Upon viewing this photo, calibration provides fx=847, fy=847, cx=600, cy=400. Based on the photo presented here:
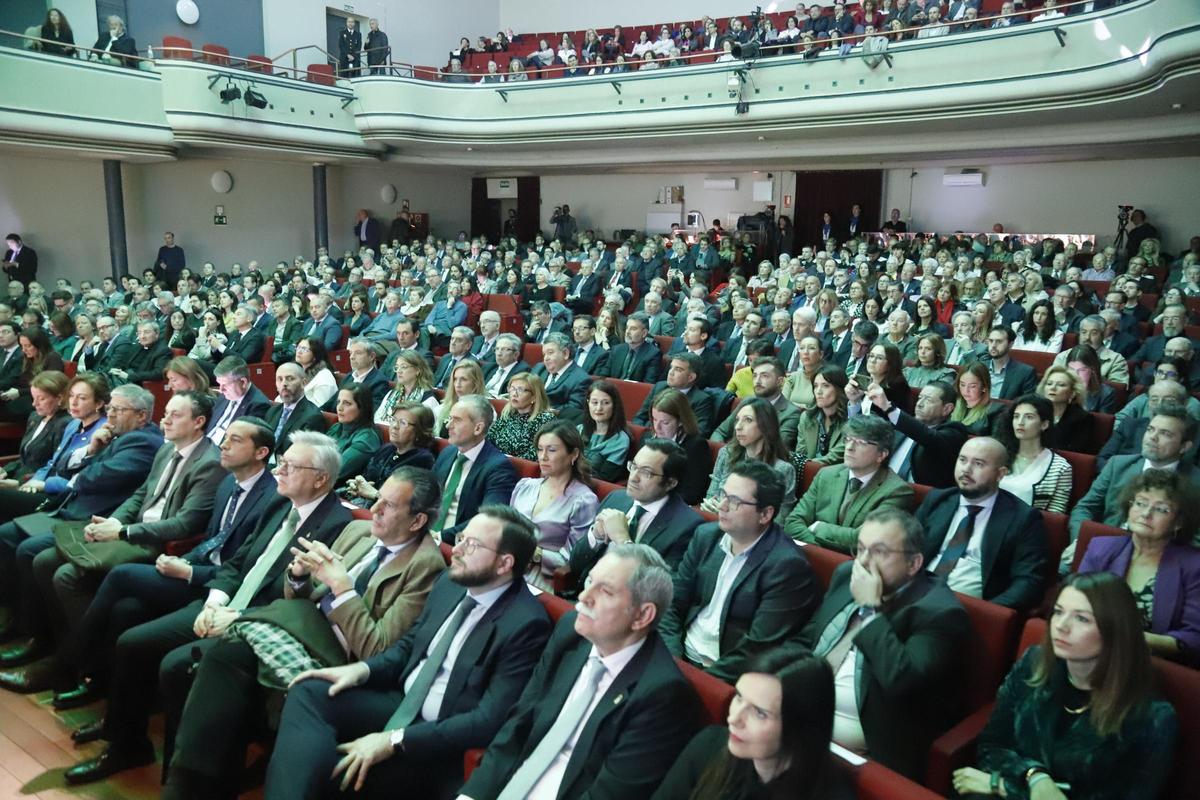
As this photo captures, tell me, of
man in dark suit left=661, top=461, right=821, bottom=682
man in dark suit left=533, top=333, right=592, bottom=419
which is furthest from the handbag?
man in dark suit left=533, top=333, right=592, bottom=419

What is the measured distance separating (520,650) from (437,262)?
1040 centimetres

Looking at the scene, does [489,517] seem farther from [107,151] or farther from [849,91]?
[107,151]

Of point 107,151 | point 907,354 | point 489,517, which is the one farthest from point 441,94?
point 489,517

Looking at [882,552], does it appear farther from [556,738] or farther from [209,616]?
[209,616]

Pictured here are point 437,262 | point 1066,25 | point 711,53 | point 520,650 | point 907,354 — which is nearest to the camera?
point 520,650

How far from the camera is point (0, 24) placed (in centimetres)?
966

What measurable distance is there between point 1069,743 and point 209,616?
6.97 feet

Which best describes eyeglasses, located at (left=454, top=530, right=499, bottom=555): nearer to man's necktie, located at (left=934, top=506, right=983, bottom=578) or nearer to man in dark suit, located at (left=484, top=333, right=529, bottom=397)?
man's necktie, located at (left=934, top=506, right=983, bottom=578)

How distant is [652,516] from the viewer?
261cm

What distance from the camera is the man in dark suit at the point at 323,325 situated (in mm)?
6391

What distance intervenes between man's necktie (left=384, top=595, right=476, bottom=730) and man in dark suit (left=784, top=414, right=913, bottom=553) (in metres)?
1.22

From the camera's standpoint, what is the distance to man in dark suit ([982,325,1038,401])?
14.4 feet

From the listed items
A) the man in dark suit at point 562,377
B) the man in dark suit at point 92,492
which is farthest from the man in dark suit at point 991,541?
the man in dark suit at point 92,492

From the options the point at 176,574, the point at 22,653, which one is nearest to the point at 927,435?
the point at 176,574
